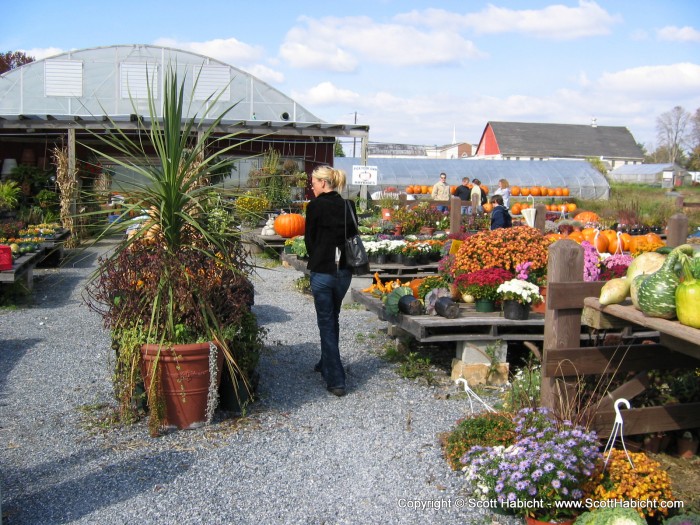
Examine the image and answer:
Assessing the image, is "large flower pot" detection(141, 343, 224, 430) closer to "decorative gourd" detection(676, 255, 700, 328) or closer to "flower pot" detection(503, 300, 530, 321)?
"flower pot" detection(503, 300, 530, 321)

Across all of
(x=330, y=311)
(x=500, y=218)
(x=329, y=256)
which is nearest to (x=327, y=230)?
(x=329, y=256)

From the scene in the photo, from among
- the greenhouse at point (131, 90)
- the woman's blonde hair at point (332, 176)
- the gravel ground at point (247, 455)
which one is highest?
the greenhouse at point (131, 90)

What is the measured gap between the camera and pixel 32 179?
1886 centimetres

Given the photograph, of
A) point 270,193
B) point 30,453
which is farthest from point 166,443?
point 270,193

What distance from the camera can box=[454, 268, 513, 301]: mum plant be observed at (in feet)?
20.9

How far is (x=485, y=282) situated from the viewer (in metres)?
6.39

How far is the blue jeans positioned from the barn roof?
174ft

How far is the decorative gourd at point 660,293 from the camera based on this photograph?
312 cm

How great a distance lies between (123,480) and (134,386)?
0.90m

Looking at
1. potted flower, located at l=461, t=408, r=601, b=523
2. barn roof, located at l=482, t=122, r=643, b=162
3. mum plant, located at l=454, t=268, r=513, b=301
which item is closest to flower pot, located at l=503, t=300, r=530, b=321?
mum plant, located at l=454, t=268, r=513, b=301

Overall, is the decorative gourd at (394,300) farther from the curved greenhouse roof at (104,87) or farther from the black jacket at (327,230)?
the curved greenhouse roof at (104,87)

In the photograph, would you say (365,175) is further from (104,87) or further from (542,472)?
(542,472)

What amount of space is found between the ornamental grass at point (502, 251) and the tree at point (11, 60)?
3805 centimetres

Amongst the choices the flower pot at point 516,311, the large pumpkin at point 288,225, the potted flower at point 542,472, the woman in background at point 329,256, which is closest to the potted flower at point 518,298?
the flower pot at point 516,311
